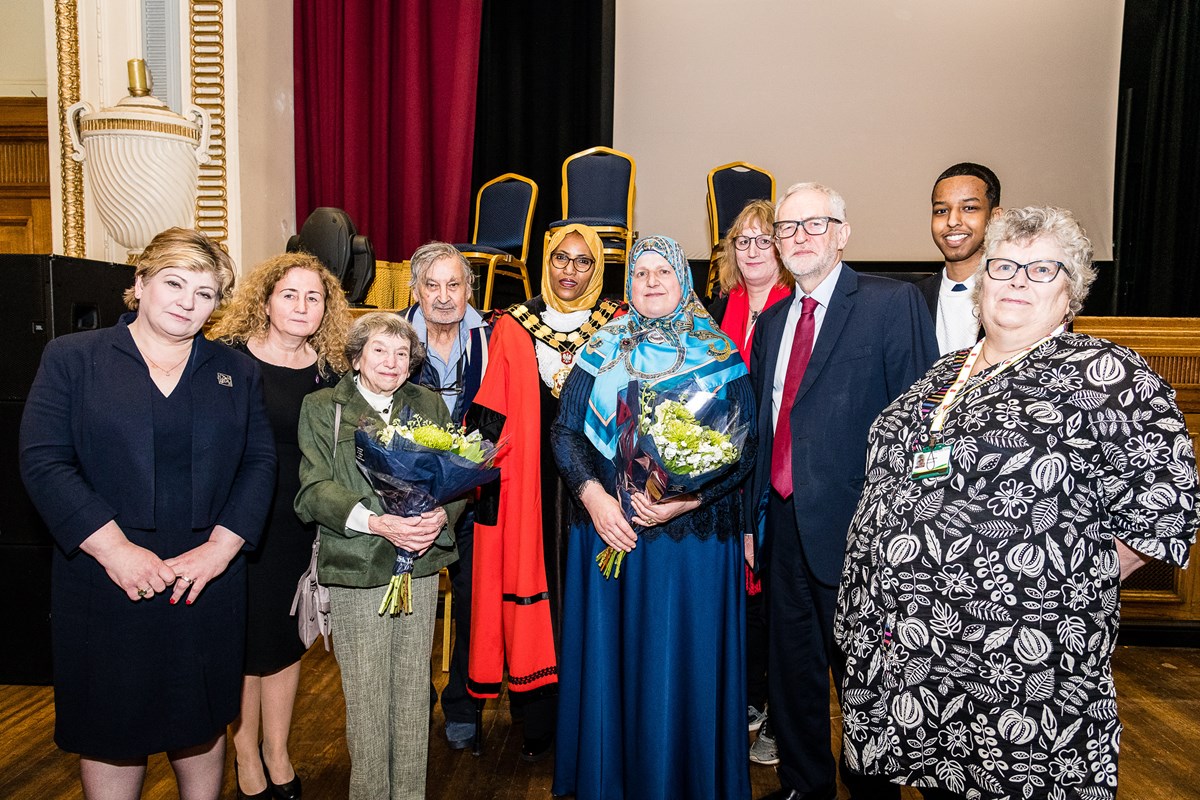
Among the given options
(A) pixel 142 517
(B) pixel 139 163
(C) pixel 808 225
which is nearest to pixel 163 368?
(A) pixel 142 517

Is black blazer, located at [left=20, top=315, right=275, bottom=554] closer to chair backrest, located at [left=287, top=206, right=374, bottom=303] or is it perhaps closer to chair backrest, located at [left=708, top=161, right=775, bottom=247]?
chair backrest, located at [left=287, top=206, right=374, bottom=303]

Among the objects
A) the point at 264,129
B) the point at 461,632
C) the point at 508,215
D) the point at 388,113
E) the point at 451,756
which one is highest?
the point at 388,113

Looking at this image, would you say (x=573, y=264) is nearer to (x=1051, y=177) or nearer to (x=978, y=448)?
(x=978, y=448)

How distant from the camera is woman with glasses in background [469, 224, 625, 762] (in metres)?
2.78

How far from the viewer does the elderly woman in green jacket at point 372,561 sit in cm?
211

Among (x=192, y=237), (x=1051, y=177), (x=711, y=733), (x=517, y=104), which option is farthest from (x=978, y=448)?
(x=1051, y=177)

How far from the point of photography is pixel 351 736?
2.13m

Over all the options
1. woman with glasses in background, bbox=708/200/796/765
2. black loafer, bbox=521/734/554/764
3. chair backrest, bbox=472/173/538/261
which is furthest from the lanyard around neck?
chair backrest, bbox=472/173/538/261

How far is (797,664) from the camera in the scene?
7.71 ft

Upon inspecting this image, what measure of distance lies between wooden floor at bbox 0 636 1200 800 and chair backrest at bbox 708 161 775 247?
3.14 m

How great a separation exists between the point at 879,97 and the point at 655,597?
513 cm

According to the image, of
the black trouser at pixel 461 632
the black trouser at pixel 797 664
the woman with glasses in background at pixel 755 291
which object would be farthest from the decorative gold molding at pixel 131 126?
the black trouser at pixel 797 664

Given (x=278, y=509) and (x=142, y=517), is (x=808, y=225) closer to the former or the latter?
(x=278, y=509)

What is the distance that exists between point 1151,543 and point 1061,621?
23cm
